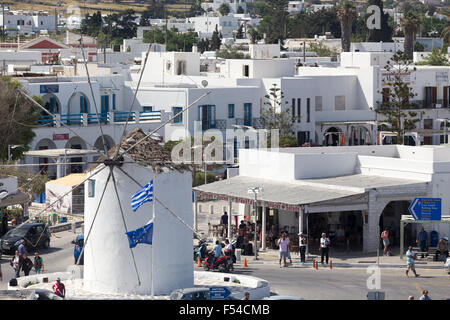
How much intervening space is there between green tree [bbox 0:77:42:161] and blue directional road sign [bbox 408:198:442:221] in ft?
76.7

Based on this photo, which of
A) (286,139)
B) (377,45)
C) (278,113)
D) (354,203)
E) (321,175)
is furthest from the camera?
(377,45)

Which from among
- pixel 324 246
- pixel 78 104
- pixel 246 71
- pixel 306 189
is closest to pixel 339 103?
pixel 246 71

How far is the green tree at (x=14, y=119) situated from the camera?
5725 centimetres

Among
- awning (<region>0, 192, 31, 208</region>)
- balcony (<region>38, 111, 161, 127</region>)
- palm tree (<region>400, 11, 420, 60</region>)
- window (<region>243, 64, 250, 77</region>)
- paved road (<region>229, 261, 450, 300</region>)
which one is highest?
palm tree (<region>400, 11, 420, 60</region>)

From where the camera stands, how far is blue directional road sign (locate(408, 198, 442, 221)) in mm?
39062

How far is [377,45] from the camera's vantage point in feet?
414

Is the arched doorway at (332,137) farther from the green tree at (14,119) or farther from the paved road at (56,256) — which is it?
the paved road at (56,256)

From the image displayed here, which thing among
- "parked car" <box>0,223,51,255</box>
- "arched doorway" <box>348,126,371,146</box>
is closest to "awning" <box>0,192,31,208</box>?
"parked car" <box>0,223,51,255</box>

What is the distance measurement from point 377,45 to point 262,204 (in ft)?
288

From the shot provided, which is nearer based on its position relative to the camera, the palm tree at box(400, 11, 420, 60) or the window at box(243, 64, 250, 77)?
the window at box(243, 64, 250, 77)

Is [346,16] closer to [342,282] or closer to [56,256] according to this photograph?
[56,256]

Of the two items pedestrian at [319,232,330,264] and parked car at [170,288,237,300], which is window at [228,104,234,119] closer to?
pedestrian at [319,232,330,264]
